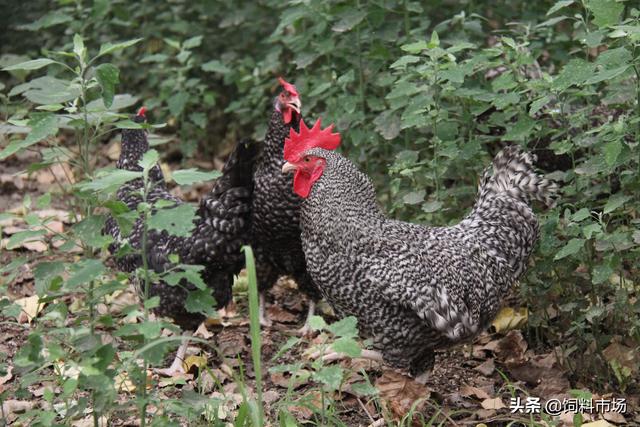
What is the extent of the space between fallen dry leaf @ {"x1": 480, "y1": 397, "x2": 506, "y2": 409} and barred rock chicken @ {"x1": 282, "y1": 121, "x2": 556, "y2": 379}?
35cm

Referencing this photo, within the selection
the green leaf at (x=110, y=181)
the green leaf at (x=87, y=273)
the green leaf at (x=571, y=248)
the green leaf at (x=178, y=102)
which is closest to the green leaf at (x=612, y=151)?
the green leaf at (x=571, y=248)

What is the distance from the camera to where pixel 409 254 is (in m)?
4.36

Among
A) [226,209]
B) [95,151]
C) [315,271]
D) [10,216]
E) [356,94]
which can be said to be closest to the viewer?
[10,216]

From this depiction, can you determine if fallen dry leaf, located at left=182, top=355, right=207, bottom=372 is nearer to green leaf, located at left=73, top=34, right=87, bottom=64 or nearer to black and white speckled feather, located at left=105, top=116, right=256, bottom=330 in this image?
black and white speckled feather, located at left=105, top=116, right=256, bottom=330

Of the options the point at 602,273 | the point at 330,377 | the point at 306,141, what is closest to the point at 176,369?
the point at 306,141

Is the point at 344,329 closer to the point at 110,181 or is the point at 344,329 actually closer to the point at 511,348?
the point at 110,181

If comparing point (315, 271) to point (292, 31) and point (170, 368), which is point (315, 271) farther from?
point (292, 31)

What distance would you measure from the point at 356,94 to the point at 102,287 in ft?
10.7

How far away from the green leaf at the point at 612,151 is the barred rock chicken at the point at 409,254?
577mm

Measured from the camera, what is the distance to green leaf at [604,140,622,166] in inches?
163

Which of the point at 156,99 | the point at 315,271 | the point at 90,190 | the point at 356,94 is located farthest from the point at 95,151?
the point at 90,190

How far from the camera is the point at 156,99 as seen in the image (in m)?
7.69

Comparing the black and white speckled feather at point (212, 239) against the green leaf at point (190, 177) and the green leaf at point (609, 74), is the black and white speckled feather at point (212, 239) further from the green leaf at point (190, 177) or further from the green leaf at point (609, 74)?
the green leaf at point (609, 74)

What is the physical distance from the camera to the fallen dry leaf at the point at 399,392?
434 cm
